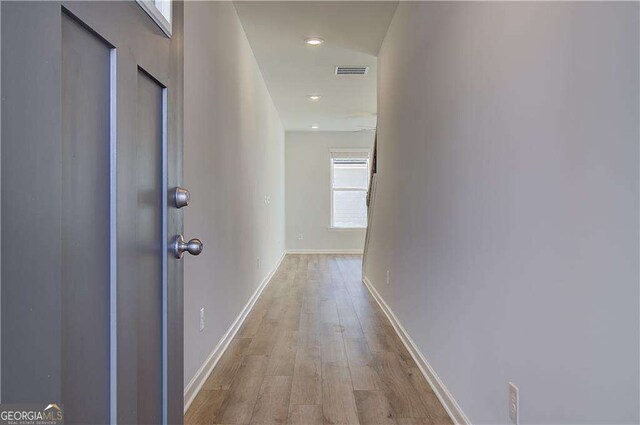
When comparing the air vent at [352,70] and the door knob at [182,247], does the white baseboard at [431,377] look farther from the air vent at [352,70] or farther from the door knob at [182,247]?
the air vent at [352,70]

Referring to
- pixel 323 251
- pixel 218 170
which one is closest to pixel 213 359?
pixel 218 170

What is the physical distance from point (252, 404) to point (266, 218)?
12.4ft

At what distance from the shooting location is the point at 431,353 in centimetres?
230

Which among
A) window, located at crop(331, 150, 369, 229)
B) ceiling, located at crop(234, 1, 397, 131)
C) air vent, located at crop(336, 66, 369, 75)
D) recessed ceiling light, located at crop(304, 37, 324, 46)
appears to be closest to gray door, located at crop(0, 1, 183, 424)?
ceiling, located at crop(234, 1, 397, 131)

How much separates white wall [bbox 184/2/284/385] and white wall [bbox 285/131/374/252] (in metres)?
4.18

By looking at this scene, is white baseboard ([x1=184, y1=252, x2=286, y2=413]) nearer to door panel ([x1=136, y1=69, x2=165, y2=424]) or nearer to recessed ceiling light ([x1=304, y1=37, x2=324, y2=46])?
door panel ([x1=136, y1=69, x2=165, y2=424])

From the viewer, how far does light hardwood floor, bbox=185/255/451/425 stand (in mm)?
1947

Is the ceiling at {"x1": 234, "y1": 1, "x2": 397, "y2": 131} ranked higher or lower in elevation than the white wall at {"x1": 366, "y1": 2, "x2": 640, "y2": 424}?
higher

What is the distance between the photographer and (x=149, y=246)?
37.4 inches

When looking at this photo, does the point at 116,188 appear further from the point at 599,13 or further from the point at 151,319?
the point at 599,13

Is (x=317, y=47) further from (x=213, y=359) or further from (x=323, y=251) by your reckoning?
(x=323, y=251)

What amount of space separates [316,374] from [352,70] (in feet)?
11.5

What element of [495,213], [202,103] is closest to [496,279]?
[495,213]

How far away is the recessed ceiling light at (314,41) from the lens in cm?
385
